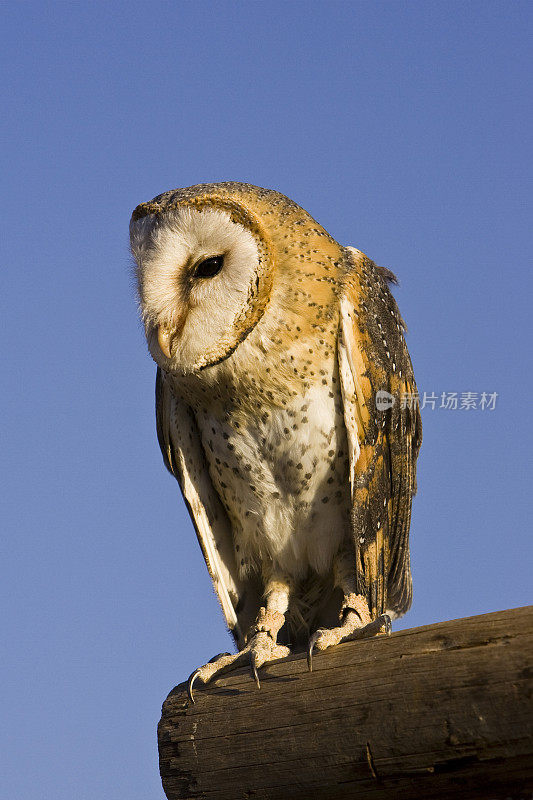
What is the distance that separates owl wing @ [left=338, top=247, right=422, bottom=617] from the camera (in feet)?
10.6

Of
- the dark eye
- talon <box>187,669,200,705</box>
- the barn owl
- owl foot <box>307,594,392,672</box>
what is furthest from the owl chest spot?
talon <box>187,669,200,705</box>

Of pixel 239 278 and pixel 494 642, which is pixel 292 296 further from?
pixel 494 642

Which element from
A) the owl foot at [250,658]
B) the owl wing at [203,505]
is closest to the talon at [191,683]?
the owl foot at [250,658]

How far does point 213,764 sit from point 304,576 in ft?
3.44

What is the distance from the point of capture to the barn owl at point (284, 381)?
3203mm

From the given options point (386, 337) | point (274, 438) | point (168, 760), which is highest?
point (386, 337)

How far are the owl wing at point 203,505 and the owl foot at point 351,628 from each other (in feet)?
1.71

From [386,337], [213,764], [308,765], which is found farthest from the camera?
[386,337]

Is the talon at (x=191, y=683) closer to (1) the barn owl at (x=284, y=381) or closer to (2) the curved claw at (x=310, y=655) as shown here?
(1) the barn owl at (x=284, y=381)

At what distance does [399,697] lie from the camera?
229cm

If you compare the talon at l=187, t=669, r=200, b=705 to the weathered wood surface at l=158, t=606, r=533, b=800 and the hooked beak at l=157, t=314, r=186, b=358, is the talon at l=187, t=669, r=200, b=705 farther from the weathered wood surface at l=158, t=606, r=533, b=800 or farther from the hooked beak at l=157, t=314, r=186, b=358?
the hooked beak at l=157, t=314, r=186, b=358

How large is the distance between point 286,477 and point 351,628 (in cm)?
57

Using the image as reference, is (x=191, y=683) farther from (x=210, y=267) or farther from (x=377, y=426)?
(x=210, y=267)

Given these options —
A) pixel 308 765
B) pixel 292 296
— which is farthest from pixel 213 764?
pixel 292 296
